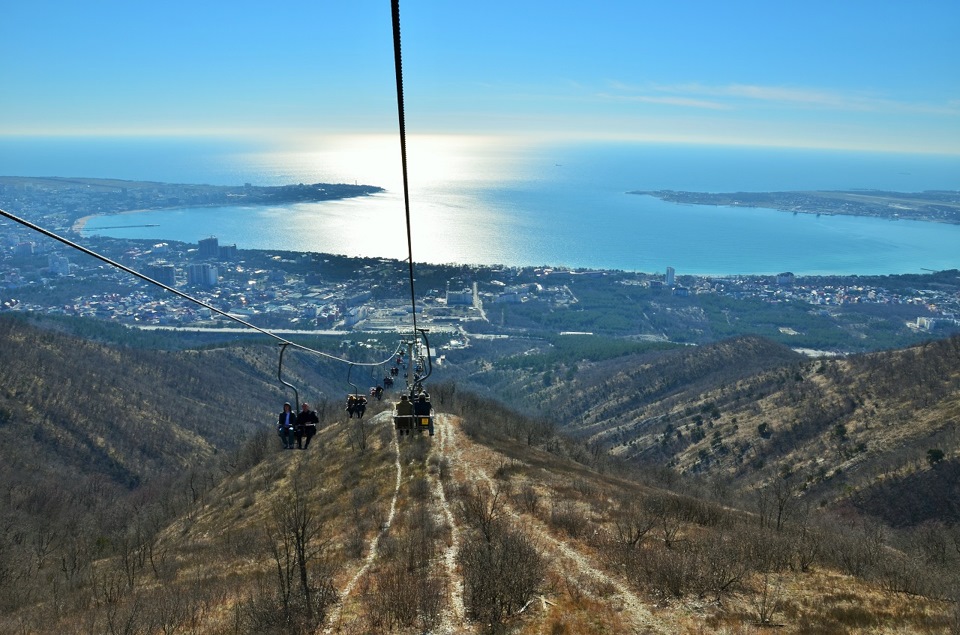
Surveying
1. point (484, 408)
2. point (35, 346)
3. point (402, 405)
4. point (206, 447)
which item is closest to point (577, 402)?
point (484, 408)

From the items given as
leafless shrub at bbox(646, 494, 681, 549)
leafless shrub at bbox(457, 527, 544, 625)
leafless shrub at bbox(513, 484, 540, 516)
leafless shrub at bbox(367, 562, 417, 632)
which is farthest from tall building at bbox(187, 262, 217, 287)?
leafless shrub at bbox(457, 527, 544, 625)

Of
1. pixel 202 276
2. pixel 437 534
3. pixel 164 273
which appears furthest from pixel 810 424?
pixel 164 273

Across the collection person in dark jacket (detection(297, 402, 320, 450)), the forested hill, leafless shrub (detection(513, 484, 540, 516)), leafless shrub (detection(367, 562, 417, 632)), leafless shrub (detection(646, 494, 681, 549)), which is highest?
person in dark jacket (detection(297, 402, 320, 450))

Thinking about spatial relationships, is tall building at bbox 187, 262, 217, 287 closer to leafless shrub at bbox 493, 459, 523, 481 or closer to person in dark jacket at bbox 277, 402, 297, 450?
leafless shrub at bbox 493, 459, 523, 481

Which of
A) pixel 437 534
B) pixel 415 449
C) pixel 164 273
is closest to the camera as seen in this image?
pixel 437 534

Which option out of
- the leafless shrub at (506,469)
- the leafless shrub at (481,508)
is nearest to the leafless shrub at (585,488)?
the leafless shrub at (506,469)

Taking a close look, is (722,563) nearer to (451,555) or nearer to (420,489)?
(451,555)

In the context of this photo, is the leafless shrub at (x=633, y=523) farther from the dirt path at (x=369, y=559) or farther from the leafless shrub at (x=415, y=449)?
the leafless shrub at (x=415, y=449)

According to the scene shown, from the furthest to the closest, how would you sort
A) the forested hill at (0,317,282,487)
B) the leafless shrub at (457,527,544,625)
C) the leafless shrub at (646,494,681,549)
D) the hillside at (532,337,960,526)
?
1. the forested hill at (0,317,282,487)
2. the hillside at (532,337,960,526)
3. the leafless shrub at (646,494,681,549)
4. the leafless shrub at (457,527,544,625)

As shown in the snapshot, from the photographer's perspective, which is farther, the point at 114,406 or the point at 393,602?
the point at 114,406
